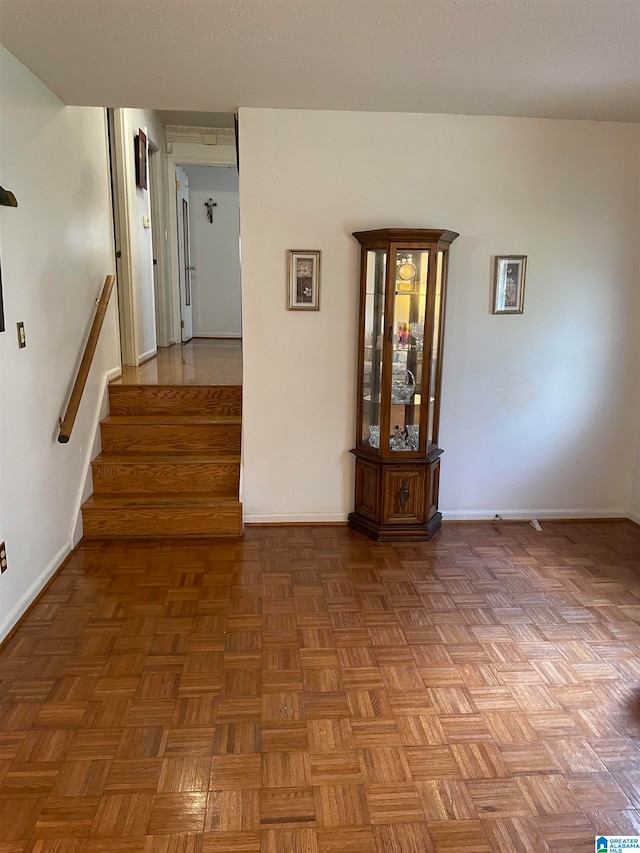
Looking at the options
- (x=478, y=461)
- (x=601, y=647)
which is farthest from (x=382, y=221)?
(x=601, y=647)

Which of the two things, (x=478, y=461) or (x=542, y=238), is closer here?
(x=542, y=238)

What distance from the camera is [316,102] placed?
3254mm

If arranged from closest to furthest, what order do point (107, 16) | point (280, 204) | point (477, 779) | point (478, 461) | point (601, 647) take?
point (477, 779) → point (107, 16) → point (601, 647) → point (280, 204) → point (478, 461)

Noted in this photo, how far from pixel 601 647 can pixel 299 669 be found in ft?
4.17

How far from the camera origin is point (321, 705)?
2143 mm

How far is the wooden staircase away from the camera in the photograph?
11.7 ft

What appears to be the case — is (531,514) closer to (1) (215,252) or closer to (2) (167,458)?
(2) (167,458)

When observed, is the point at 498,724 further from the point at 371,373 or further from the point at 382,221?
the point at 382,221

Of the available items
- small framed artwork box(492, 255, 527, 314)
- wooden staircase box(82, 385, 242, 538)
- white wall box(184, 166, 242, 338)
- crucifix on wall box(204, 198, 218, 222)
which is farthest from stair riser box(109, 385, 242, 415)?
crucifix on wall box(204, 198, 218, 222)

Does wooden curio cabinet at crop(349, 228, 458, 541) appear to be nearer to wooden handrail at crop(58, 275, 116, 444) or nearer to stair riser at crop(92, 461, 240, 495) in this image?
stair riser at crop(92, 461, 240, 495)

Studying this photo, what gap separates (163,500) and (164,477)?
0.16 m

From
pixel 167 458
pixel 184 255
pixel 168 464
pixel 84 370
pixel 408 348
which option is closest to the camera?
pixel 84 370

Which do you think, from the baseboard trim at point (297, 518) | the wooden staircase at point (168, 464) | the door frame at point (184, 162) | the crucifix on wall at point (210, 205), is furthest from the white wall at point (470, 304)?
the crucifix on wall at point (210, 205)

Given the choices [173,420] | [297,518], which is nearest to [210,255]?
[173,420]
